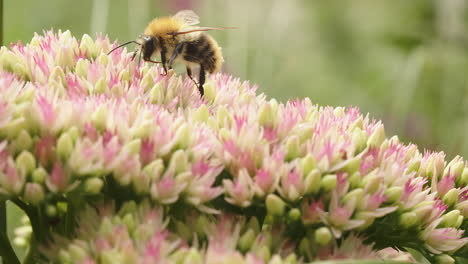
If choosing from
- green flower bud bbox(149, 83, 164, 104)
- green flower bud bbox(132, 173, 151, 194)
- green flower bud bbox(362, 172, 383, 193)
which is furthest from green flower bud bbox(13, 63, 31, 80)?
green flower bud bbox(362, 172, 383, 193)

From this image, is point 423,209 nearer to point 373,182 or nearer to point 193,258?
point 373,182

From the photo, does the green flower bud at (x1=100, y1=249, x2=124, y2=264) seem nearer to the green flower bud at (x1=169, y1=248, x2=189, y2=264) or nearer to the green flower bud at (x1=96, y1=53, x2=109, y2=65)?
the green flower bud at (x1=169, y1=248, x2=189, y2=264)

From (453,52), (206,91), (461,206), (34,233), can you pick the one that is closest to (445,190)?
(461,206)

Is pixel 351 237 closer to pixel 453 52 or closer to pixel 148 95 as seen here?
pixel 148 95

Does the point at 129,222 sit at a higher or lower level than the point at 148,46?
lower

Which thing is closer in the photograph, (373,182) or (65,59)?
(373,182)

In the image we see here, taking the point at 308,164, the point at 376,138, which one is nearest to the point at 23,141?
the point at 308,164
